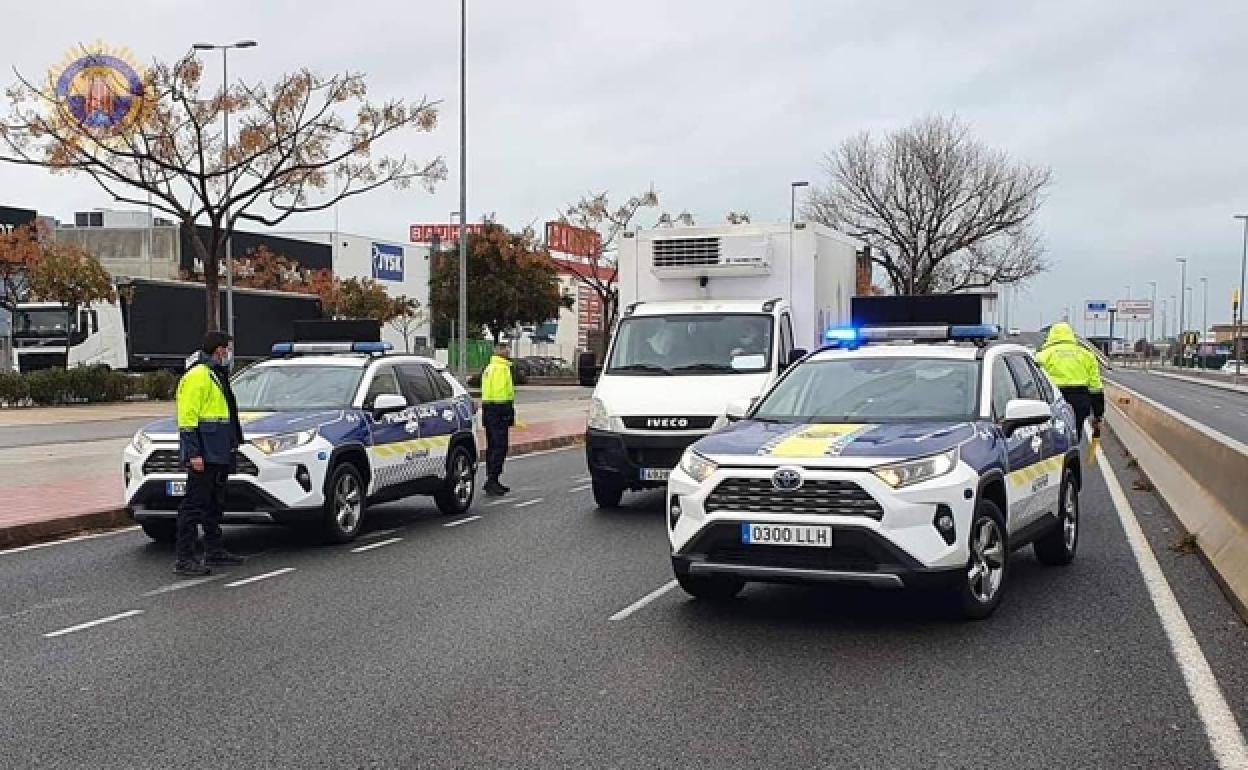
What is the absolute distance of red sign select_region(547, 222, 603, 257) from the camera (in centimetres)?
5262

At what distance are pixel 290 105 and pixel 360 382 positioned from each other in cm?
2140

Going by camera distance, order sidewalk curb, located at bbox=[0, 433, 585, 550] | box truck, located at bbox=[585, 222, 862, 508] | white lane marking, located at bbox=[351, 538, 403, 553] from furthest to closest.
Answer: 1. box truck, located at bbox=[585, 222, 862, 508]
2. sidewalk curb, located at bbox=[0, 433, 585, 550]
3. white lane marking, located at bbox=[351, 538, 403, 553]

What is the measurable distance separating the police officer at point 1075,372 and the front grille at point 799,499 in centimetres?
895

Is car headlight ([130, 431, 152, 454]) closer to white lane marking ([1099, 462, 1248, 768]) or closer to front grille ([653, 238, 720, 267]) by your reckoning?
front grille ([653, 238, 720, 267])

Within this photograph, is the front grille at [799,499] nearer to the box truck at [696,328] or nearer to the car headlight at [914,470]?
the car headlight at [914,470]

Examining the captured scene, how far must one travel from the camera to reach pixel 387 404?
1123 centimetres

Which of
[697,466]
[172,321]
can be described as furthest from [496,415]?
[172,321]

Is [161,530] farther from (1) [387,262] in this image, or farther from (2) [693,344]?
(1) [387,262]

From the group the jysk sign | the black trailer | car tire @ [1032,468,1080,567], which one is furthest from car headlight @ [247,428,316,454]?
the jysk sign

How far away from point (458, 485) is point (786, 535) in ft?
22.0

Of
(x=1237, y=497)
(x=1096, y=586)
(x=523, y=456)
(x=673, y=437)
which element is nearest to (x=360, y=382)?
(x=673, y=437)

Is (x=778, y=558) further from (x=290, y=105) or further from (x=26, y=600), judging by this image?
(x=290, y=105)

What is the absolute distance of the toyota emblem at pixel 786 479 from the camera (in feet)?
22.6

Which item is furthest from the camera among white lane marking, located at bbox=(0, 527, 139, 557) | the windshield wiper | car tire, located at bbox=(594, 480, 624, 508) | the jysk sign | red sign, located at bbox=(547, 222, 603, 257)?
the jysk sign
